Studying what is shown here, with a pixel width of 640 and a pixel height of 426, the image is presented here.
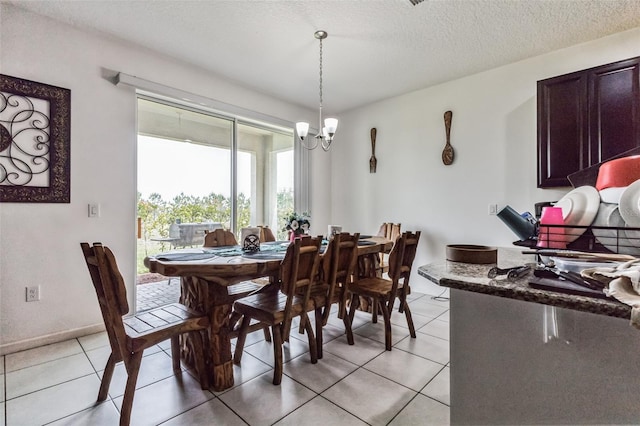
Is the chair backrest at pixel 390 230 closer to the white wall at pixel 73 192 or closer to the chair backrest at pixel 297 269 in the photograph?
the chair backrest at pixel 297 269

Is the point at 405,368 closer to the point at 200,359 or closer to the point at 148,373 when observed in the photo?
the point at 200,359

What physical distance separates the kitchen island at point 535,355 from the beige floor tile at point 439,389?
2.88 feet

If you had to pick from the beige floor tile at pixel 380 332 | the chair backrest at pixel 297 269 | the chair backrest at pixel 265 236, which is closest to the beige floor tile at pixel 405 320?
the beige floor tile at pixel 380 332

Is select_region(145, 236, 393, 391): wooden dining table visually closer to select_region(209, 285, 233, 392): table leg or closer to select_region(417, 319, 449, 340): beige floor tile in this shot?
select_region(209, 285, 233, 392): table leg

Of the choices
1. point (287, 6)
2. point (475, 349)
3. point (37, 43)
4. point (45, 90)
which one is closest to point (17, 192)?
point (45, 90)

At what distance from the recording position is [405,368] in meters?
2.02

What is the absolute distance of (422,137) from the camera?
3.88m

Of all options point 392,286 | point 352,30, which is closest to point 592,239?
point 392,286

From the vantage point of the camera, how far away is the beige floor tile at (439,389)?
170 centimetres

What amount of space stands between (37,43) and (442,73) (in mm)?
3825

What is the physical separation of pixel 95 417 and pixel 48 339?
1343mm

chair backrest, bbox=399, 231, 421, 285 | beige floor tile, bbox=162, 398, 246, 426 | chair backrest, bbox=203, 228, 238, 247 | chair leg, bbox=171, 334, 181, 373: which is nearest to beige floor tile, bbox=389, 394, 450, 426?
beige floor tile, bbox=162, 398, 246, 426

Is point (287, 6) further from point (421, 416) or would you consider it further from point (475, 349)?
point (421, 416)

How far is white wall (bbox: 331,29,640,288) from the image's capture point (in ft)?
10.1
